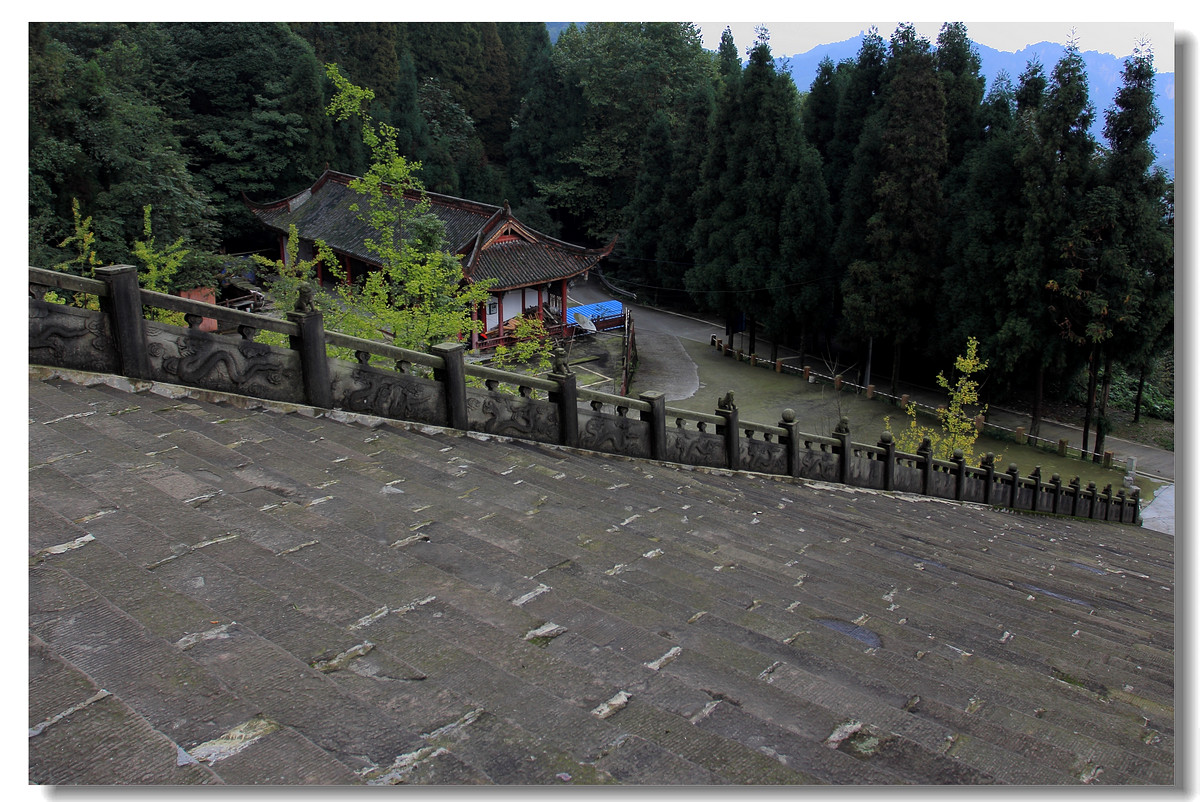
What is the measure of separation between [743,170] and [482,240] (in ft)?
26.6

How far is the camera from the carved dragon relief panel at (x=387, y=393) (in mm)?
7086

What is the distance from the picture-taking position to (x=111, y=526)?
424 centimetres

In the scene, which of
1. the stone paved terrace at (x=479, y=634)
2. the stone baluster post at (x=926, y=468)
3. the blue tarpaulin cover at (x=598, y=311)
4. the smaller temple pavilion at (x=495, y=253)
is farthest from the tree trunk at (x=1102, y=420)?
the blue tarpaulin cover at (x=598, y=311)

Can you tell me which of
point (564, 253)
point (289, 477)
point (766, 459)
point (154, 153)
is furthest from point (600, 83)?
point (289, 477)

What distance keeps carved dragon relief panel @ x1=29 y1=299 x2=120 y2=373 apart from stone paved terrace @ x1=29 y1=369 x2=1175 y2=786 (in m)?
0.15

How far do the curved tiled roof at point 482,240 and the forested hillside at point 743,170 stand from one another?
3943 mm

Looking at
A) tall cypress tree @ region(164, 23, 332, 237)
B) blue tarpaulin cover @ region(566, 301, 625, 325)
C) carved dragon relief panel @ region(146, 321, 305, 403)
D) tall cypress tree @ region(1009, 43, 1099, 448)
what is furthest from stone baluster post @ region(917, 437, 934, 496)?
tall cypress tree @ region(164, 23, 332, 237)

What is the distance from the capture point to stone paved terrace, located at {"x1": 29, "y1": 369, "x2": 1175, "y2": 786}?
9.60 ft

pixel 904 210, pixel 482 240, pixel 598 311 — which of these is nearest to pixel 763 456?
pixel 904 210

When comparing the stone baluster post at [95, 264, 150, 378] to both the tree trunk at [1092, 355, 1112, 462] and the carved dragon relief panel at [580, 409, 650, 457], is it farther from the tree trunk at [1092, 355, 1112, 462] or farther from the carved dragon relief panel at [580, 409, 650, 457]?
the tree trunk at [1092, 355, 1112, 462]

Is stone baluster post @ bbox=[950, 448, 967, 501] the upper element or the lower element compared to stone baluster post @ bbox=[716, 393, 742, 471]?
lower

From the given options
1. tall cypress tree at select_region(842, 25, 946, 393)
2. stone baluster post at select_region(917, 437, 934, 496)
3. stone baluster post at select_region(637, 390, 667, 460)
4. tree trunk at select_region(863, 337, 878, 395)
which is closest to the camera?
Answer: stone baluster post at select_region(637, 390, 667, 460)

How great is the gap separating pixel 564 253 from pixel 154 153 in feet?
37.2

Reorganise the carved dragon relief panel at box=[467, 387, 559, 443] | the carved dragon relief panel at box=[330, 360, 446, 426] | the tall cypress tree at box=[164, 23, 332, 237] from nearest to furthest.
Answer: the carved dragon relief panel at box=[330, 360, 446, 426] < the carved dragon relief panel at box=[467, 387, 559, 443] < the tall cypress tree at box=[164, 23, 332, 237]
